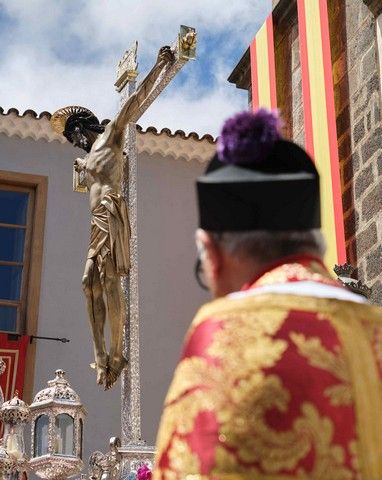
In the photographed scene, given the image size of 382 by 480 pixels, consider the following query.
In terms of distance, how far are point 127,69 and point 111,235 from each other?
131 centimetres

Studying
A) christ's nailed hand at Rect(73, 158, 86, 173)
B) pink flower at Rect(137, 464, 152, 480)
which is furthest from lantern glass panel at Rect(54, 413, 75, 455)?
christ's nailed hand at Rect(73, 158, 86, 173)

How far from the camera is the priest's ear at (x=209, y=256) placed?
1767 millimetres

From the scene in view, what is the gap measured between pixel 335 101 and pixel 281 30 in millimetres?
1384

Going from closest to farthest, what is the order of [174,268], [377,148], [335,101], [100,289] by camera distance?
1. [100,289]
2. [377,148]
3. [335,101]
4. [174,268]

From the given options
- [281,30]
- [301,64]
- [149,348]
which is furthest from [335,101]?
[149,348]

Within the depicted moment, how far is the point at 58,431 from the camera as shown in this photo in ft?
14.9

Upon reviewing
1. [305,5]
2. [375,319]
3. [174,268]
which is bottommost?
[375,319]

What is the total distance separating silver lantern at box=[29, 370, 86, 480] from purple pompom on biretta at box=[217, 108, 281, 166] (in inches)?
115

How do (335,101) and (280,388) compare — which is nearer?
(280,388)

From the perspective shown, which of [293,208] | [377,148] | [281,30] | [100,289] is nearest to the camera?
[293,208]

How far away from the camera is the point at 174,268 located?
10109 millimetres

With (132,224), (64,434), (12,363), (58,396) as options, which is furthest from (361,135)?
(12,363)

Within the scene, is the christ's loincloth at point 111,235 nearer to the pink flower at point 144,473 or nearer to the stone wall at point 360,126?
the pink flower at point 144,473

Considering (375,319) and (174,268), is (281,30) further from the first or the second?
(375,319)
